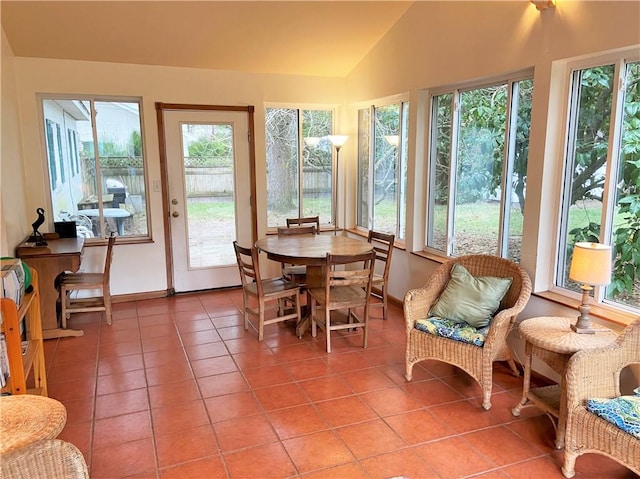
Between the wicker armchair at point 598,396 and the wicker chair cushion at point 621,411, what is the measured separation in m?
0.02

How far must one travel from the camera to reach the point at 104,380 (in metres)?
3.25

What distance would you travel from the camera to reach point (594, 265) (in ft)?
8.07

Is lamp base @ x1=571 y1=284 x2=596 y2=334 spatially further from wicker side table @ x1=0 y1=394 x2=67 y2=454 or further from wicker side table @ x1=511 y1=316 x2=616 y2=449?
wicker side table @ x1=0 y1=394 x2=67 y2=454

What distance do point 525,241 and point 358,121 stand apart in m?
2.79

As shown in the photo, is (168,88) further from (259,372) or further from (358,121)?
(259,372)

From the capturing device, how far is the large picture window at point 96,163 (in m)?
4.63

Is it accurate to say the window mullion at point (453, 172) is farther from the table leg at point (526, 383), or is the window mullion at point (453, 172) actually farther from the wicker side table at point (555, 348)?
the table leg at point (526, 383)

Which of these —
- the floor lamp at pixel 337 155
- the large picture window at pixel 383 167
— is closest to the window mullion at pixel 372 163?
the large picture window at pixel 383 167

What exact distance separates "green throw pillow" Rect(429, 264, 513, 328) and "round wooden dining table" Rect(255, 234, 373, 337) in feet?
2.75

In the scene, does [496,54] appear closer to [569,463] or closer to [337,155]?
[337,155]

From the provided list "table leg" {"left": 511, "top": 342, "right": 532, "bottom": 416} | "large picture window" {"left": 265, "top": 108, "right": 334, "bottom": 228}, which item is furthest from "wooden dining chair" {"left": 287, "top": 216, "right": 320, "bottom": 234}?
"table leg" {"left": 511, "top": 342, "right": 532, "bottom": 416}

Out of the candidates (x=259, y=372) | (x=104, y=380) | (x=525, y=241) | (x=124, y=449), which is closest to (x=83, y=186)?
(x=104, y=380)

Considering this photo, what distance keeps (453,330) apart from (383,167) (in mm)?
2526

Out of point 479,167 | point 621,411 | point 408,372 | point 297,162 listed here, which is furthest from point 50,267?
point 621,411
